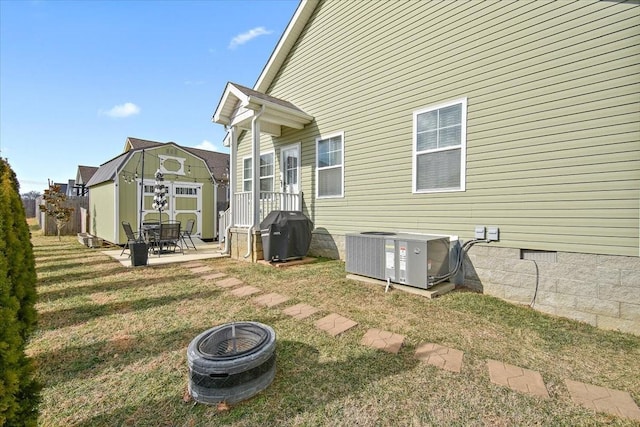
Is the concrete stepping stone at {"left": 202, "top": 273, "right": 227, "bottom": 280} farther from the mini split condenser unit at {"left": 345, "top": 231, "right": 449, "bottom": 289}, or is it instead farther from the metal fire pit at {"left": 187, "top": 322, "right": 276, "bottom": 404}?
the metal fire pit at {"left": 187, "top": 322, "right": 276, "bottom": 404}

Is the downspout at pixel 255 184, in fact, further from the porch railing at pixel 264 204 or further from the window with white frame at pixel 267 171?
the window with white frame at pixel 267 171

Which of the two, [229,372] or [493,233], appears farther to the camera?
[493,233]

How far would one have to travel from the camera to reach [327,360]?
2430mm

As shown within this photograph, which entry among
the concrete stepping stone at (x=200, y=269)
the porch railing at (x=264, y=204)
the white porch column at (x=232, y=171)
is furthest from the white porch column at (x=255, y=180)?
the concrete stepping stone at (x=200, y=269)

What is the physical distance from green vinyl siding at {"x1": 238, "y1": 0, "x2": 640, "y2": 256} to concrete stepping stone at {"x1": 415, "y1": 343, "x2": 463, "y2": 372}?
2394 millimetres

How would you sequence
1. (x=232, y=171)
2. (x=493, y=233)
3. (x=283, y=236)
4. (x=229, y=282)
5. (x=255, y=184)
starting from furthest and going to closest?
(x=232, y=171), (x=255, y=184), (x=283, y=236), (x=229, y=282), (x=493, y=233)

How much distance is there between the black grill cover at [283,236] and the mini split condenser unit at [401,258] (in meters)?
1.79

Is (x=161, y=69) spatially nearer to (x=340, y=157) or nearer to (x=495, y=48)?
(x=340, y=157)

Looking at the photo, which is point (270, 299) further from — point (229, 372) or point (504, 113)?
point (504, 113)

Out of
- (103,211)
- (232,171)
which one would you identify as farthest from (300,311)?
(103,211)

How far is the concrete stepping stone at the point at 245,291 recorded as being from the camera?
4.32 m

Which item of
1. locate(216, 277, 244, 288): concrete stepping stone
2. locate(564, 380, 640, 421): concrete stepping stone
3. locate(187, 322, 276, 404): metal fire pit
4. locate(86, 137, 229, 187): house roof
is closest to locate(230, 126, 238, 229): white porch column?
locate(216, 277, 244, 288): concrete stepping stone

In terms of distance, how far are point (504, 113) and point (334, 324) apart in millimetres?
3990

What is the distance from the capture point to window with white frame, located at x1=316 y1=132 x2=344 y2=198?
6.66 m
